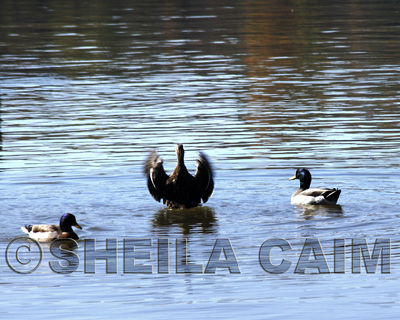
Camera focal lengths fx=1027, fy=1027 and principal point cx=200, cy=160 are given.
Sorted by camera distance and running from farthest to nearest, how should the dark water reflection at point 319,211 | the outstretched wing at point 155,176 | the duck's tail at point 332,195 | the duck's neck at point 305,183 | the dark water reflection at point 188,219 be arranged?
the duck's neck at point 305,183, the outstretched wing at point 155,176, the duck's tail at point 332,195, the dark water reflection at point 319,211, the dark water reflection at point 188,219

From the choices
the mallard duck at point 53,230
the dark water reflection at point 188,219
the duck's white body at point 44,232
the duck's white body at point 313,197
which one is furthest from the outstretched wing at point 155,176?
the duck's white body at point 44,232

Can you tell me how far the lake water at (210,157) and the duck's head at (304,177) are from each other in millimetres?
337

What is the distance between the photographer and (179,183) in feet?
47.3

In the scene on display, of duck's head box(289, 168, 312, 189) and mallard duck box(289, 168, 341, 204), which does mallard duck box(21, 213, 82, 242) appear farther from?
duck's head box(289, 168, 312, 189)

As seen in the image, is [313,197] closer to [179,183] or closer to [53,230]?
[179,183]

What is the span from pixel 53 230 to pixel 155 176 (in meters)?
2.25

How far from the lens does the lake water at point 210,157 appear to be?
9969 millimetres

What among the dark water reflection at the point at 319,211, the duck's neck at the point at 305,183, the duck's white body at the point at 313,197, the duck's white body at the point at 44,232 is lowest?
the duck's white body at the point at 44,232

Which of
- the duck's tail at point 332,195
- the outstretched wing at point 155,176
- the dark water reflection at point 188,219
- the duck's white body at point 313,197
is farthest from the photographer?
the outstretched wing at point 155,176

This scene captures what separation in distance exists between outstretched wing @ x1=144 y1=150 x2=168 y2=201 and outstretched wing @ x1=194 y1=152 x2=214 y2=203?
49 cm

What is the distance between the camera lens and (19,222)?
13359 millimetres

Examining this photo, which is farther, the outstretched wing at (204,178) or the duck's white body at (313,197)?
the outstretched wing at (204,178)

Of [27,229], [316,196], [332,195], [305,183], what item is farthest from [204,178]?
[27,229]

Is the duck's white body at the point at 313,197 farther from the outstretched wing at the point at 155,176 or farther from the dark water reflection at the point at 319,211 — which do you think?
the outstretched wing at the point at 155,176
